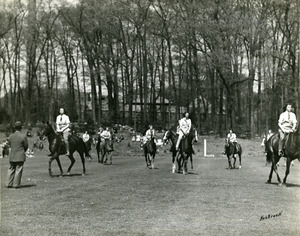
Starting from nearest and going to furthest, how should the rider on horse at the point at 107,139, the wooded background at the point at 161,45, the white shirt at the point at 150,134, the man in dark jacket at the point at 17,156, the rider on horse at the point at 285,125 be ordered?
the man in dark jacket at the point at 17,156 < the rider on horse at the point at 285,125 < the white shirt at the point at 150,134 < the rider on horse at the point at 107,139 < the wooded background at the point at 161,45

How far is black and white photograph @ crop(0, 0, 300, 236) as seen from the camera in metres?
10.4

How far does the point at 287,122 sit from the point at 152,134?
10.8m

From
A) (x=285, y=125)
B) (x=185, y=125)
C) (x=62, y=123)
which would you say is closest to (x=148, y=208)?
(x=285, y=125)

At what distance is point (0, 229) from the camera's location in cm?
902

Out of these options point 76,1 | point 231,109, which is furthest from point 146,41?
point 231,109

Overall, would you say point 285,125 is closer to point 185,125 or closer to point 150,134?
point 185,125

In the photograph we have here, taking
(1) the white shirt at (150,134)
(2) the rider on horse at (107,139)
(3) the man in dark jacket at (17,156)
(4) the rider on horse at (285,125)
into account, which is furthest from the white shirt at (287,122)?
(2) the rider on horse at (107,139)

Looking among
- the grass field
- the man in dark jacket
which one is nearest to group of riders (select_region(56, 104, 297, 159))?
the grass field

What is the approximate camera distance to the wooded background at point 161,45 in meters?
45.4

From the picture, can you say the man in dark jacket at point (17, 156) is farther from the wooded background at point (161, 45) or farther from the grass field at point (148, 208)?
the wooded background at point (161, 45)

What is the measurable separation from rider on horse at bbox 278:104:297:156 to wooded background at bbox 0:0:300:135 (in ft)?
73.3

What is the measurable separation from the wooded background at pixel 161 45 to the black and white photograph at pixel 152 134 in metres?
0.15

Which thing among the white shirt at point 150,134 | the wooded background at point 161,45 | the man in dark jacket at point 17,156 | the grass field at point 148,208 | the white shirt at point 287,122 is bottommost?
the grass field at point 148,208

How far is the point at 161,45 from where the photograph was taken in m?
59.9
